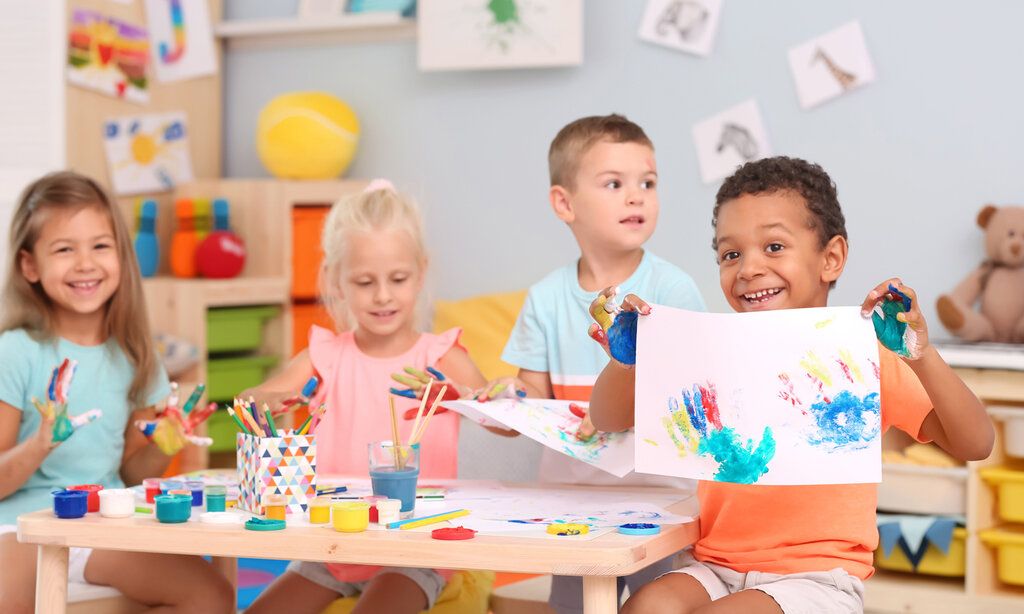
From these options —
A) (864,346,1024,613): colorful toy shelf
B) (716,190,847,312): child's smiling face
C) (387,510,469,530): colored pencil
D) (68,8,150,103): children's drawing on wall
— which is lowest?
(864,346,1024,613): colorful toy shelf

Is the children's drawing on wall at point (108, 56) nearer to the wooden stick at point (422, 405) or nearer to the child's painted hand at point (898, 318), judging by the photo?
the wooden stick at point (422, 405)

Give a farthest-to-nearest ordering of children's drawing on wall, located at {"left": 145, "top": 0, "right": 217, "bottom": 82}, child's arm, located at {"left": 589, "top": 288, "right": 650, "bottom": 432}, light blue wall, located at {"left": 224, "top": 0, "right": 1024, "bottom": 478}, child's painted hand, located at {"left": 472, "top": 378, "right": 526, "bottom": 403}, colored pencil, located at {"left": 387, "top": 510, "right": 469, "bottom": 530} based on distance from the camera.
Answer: children's drawing on wall, located at {"left": 145, "top": 0, "right": 217, "bottom": 82}
light blue wall, located at {"left": 224, "top": 0, "right": 1024, "bottom": 478}
child's painted hand, located at {"left": 472, "top": 378, "right": 526, "bottom": 403}
child's arm, located at {"left": 589, "top": 288, "right": 650, "bottom": 432}
colored pencil, located at {"left": 387, "top": 510, "right": 469, "bottom": 530}

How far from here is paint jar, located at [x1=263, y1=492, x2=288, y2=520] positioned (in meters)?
1.36

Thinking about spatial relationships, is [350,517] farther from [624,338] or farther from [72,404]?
[72,404]

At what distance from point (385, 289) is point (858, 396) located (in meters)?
0.85

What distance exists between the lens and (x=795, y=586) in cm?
136

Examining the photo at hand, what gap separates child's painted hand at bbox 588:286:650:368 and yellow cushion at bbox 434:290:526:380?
4.66 ft

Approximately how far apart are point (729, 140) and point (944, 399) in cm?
171

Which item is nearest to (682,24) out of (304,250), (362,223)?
(304,250)

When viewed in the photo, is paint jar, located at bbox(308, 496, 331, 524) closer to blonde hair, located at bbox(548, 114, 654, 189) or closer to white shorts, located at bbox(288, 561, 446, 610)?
white shorts, located at bbox(288, 561, 446, 610)

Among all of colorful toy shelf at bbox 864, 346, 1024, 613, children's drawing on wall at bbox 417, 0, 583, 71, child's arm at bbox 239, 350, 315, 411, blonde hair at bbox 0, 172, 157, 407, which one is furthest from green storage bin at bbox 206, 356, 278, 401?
colorful toy shelf at bbox 864, 346, 1024, 613

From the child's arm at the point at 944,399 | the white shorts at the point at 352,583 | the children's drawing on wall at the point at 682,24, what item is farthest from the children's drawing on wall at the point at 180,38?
the child's arm at the point at 944,399

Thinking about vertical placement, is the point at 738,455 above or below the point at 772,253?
below

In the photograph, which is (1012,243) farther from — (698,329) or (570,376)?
(698,329)
